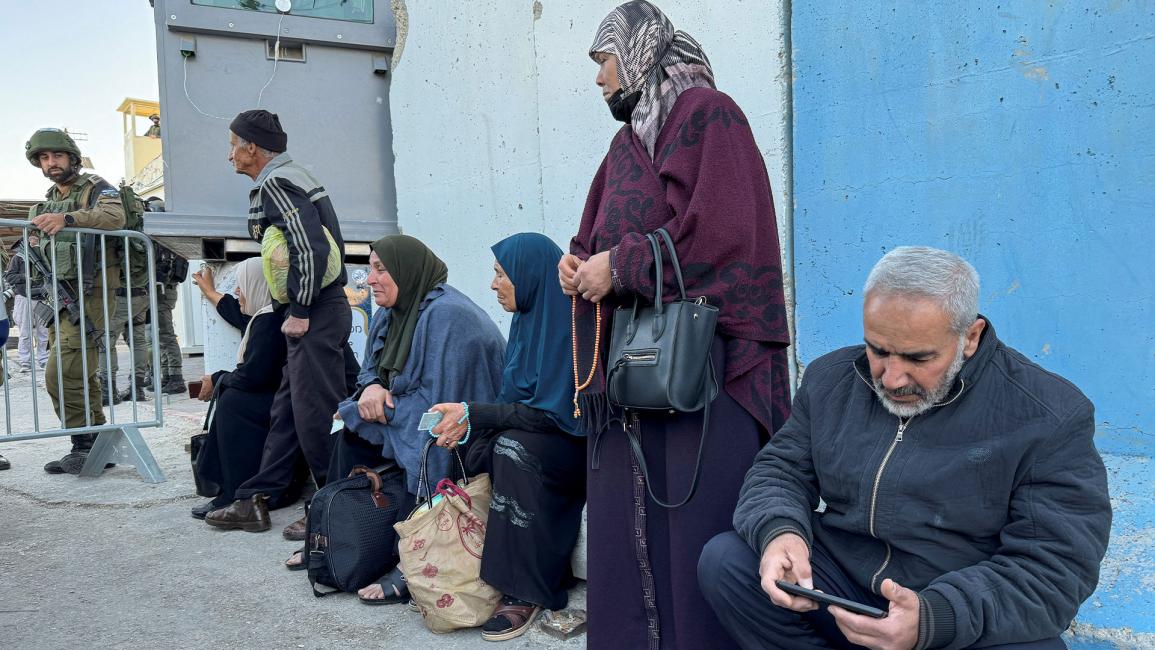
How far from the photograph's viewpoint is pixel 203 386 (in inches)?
170

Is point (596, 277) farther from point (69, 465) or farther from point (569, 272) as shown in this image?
point (69, 465)

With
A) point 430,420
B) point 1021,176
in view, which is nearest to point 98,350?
point 430,420

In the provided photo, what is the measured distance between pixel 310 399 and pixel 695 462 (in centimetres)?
236

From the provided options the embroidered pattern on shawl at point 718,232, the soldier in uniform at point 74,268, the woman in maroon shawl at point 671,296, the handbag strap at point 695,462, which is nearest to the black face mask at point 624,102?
the woman in maroon shawl at point 671,296

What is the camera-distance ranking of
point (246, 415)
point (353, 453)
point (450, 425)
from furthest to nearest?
point (246, 415)
point (353, 453)
point (450, 425)

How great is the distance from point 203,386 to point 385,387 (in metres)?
1.53

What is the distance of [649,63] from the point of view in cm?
211

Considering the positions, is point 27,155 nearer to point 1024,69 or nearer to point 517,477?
point 517,477

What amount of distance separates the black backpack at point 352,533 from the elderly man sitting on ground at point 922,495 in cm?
156

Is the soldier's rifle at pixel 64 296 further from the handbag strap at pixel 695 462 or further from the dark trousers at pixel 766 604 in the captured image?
the dark trousers at pixel 766 604

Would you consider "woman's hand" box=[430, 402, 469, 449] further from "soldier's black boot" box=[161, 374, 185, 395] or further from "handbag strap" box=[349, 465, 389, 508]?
"soldier's black boot" box=[161, 374, 185, 395]

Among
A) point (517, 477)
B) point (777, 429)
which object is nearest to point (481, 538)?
point (517, 477)

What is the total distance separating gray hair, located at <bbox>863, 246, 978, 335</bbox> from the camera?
5.20ft

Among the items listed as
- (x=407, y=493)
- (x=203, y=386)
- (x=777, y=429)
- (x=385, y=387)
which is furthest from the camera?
(x=203, y=386)
